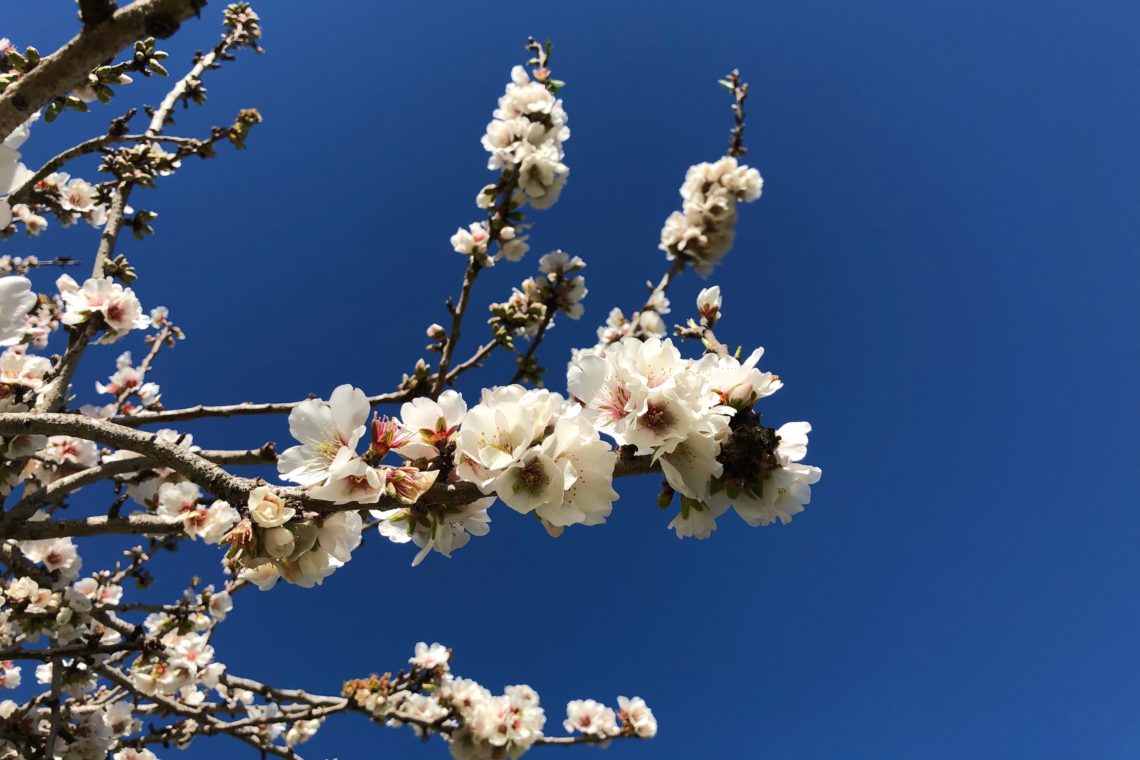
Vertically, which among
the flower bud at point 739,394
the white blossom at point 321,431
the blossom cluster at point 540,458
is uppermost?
the flower bud at point 739,394

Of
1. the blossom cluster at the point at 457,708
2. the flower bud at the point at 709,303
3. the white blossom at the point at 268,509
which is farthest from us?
the blossom cluster at the point at 457,708

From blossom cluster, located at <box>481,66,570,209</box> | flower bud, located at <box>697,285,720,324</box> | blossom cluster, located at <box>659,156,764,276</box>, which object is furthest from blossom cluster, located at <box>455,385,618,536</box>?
blossom cluster, located at <box>659,156,764,276</box>

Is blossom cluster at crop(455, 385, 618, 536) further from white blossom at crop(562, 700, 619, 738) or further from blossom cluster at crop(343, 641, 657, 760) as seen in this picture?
white blossom at crop(562, 700, 619, 738)

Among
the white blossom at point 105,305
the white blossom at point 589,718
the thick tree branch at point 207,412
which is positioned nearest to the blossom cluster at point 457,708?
the white blossom at point 589,718

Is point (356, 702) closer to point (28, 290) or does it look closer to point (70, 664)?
point (70, 664)

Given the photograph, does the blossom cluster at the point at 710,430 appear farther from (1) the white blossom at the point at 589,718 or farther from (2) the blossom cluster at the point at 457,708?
(1) the white blossom at the point at 589,718

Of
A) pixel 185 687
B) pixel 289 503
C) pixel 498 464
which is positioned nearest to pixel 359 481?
pixel 289 503

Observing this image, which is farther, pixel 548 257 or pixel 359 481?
A: pixel 548 257
